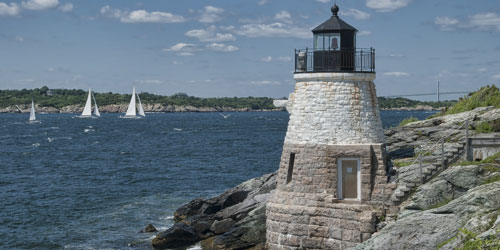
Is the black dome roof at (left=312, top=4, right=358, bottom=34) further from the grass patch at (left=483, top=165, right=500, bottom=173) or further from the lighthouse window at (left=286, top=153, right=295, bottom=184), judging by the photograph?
the grass patch at (left=483, top=165, right=500, bottom=173)

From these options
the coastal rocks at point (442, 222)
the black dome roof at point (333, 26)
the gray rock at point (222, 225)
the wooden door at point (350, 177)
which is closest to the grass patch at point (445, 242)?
the coastal rocks at point (442, 222)

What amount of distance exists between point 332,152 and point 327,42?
130 inches

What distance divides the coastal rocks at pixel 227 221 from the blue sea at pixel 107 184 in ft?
4.59

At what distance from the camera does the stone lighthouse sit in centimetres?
1738

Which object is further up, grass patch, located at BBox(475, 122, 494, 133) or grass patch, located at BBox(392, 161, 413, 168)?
grass patch, located at BBox(475, 122, 494, 133)

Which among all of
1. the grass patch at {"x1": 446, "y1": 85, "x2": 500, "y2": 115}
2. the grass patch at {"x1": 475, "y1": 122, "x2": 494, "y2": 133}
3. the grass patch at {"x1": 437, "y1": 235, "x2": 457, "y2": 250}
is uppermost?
the grass patch at {"x1": 446, "y1": 85, "x2": 500, "y2": 115}

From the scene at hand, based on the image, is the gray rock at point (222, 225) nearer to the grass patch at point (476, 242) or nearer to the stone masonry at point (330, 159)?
the stone masonry at point (330, 159)

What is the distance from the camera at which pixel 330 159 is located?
17.5m

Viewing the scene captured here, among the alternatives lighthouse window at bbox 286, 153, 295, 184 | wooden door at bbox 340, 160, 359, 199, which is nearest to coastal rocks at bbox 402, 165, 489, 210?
wooden door at bbox 340, 160, 359, 199

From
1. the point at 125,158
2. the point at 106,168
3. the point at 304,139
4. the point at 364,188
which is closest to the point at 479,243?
the point at 364,188

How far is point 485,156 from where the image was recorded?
60.7ft

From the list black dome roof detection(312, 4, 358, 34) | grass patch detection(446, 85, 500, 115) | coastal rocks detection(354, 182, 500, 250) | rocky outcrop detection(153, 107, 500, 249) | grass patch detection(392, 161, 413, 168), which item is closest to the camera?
coastal rocks detection(354, 182, 500, 250)

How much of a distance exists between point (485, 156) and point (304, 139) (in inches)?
217

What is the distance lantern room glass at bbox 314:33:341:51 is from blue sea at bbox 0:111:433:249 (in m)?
10.5
